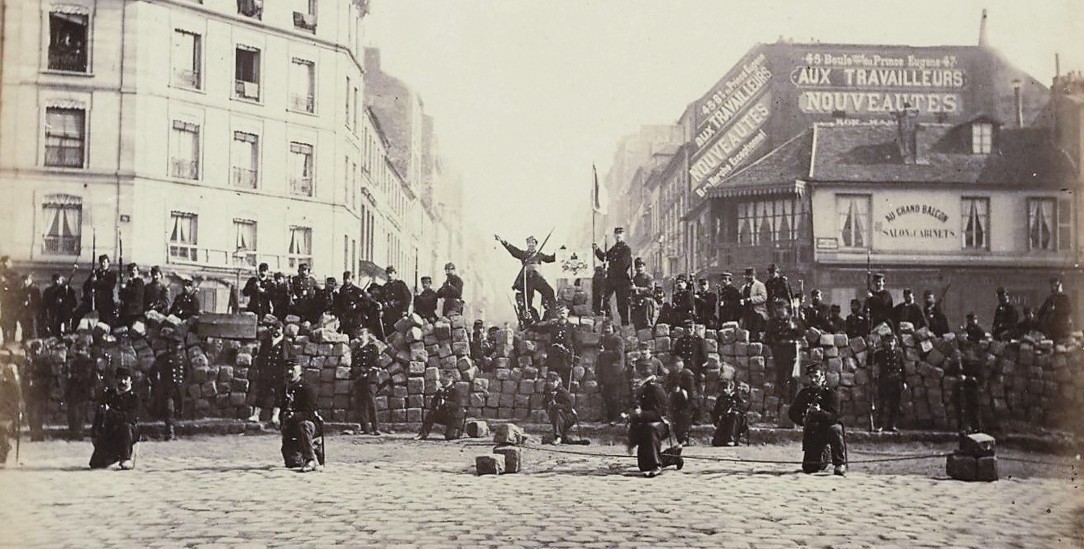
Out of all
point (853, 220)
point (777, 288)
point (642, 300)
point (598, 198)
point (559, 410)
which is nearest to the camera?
point (598, 198)

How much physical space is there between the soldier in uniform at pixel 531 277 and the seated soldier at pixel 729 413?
2075 millimetres

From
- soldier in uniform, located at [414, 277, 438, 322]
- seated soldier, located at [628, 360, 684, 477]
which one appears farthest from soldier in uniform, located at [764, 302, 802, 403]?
soldier in uniform, located at [414, 277, 438, 322]

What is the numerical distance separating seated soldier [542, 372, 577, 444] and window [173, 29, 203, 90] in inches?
170

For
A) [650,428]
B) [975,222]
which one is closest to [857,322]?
[975,222]

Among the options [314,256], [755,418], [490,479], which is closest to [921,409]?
[755,418]

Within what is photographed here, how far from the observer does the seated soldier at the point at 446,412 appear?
872 cm

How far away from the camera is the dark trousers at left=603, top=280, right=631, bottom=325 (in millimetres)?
10527

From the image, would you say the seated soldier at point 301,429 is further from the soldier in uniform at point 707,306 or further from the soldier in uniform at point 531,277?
the soldier in uniform at point 707,306

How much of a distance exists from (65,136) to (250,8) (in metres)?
2.77

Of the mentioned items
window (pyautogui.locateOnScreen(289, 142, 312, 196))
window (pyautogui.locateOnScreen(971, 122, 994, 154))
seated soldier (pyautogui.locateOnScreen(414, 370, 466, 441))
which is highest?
window (pyautogui.locateOnScreen(971, 122, 994, 154))

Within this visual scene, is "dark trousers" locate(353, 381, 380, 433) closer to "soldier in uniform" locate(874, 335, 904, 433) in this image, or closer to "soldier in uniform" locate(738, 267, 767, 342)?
"soldier in uniform" locate(738, 267, 767, 342)

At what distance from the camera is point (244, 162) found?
9.39 metres

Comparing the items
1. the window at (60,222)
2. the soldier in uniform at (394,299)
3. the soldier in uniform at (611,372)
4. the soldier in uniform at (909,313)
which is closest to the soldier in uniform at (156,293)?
the window at (60,222)

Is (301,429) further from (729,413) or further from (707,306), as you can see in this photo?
(707,306)
